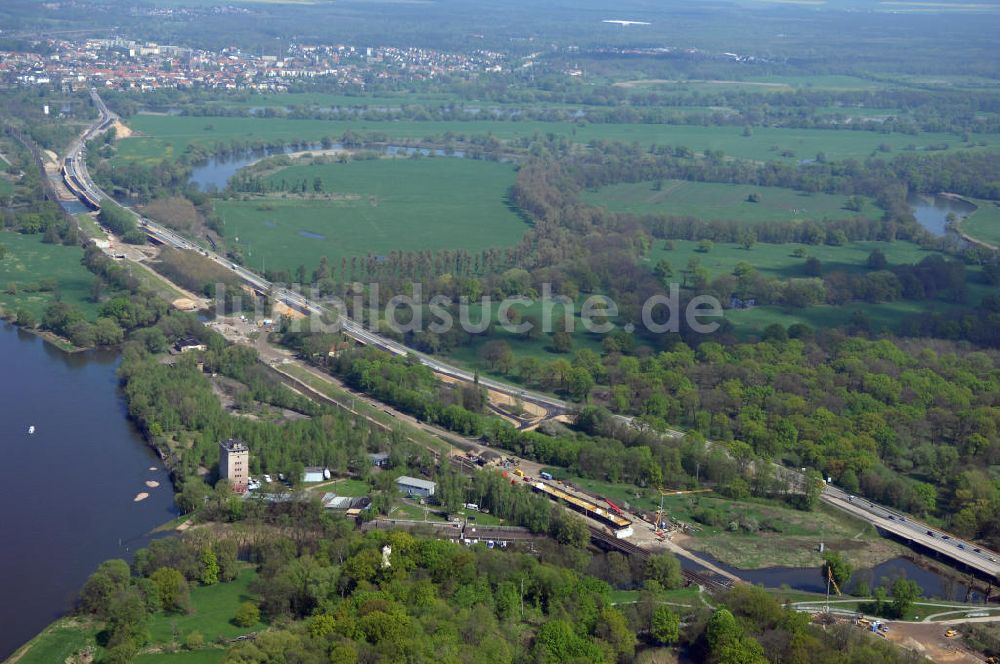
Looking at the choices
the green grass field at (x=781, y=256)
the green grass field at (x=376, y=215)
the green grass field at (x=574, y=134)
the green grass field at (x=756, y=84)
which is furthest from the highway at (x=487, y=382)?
the green grass field at (x=756, y=84)

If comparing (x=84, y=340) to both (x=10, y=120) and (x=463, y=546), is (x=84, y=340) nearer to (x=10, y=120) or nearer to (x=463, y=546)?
(x=463, y=546)

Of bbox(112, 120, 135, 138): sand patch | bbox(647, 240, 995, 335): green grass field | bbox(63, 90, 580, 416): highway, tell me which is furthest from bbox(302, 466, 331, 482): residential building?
bbox(112, 120, 135, 138): sand patch

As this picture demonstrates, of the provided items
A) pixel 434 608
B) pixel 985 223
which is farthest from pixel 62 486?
pixel 985 223

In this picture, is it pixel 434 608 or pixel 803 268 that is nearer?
pixel 434 608

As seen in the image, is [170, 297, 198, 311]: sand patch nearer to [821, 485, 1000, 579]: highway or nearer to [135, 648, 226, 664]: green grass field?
[135, 648, 226, 664]: green grass field

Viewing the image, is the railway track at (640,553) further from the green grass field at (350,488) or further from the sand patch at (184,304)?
the sand patch at (184,304)

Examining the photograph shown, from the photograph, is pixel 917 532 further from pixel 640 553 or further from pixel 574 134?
pixel 574 134

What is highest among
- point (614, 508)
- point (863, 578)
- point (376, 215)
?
point (376, 215)
